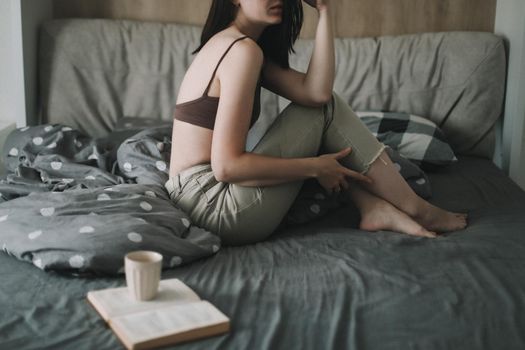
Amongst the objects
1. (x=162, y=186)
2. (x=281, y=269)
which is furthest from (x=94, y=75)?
(x=281, y=269)

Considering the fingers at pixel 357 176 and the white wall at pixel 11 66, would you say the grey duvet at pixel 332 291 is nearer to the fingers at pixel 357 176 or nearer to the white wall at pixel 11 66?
the fingers at pixel 357 176

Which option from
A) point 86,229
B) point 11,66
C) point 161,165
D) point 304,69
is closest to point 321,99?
point 161,165

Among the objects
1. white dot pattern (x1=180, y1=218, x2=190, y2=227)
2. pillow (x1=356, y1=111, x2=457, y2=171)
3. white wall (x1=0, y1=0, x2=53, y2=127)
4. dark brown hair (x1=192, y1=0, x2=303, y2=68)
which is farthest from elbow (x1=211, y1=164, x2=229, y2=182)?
white wall (x1=0, y1=0, x2=53, y2=127)

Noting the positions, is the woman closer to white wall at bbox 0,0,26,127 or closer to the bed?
the bed

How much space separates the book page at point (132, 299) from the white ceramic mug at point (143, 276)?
2cm

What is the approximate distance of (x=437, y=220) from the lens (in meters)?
1.81

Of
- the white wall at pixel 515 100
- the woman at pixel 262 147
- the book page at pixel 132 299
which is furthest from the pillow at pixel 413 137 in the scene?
the book page at pixel 132 299

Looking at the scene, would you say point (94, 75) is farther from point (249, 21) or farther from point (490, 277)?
point (490, 277)

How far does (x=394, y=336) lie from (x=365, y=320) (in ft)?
0.24

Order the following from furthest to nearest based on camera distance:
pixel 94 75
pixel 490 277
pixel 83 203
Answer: pixel 94 75, pixel 83 203, pixel 490 277

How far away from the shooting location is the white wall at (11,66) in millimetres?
2533

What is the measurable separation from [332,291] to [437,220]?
0.58 metres

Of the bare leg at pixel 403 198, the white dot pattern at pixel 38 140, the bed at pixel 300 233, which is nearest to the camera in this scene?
the bed at pixel 300 233

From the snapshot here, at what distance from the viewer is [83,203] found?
1562 mm
